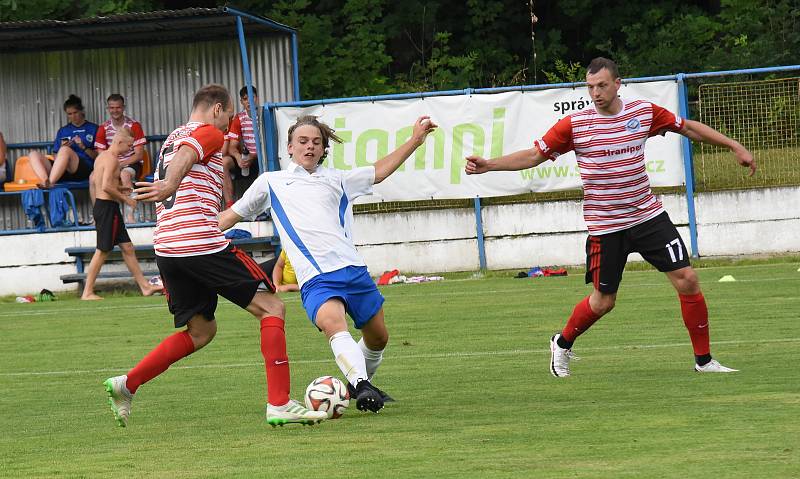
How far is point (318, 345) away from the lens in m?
11.5

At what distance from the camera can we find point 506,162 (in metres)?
8.59

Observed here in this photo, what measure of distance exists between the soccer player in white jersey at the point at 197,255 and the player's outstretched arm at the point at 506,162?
1552mm

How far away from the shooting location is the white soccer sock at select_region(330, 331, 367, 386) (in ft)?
24.1

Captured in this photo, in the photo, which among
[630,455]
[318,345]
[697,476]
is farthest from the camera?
[318,345]

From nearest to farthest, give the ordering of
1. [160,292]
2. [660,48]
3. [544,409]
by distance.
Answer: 1. [544,409]
2. [160,292]
3. [660,48]

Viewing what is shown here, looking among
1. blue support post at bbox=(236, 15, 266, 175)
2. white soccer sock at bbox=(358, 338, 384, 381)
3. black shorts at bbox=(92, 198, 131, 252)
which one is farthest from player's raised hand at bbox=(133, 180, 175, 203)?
blue support post at bbox=(236, 15, 266, 175)

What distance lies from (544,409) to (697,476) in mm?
2076

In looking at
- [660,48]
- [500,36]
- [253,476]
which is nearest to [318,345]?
[253,476]

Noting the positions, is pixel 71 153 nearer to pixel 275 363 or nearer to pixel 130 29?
pixel 130 29

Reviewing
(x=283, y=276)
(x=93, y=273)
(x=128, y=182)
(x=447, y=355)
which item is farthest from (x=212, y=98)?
(x=128, y=182)

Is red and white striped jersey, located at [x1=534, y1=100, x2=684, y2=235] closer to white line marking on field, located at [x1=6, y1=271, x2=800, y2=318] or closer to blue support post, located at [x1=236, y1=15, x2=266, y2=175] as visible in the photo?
white line marking on field, located at [x1=6, y1=271, x2=800, y2=318]

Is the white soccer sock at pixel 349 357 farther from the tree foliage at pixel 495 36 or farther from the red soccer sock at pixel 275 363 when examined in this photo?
the tree foliage at pixel 495 36

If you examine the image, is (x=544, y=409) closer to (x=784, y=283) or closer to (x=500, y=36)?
(x=784, y=283)

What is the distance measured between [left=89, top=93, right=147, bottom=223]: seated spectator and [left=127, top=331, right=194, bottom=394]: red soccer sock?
12557mm
